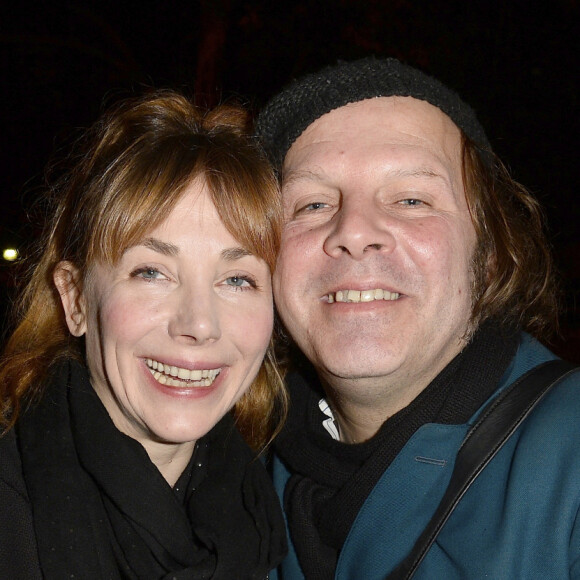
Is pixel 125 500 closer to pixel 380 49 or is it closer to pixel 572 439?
pixel 572 439

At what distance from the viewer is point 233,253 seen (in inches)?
89.2

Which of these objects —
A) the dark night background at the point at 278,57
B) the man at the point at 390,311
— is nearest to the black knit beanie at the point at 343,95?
the man at the point at 390,311

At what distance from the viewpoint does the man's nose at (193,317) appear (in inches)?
84.7

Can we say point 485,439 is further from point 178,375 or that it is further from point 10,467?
point 10,467

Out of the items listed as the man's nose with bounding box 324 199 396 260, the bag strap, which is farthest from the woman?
the bag strap

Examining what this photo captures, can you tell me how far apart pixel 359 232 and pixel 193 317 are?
66 cm

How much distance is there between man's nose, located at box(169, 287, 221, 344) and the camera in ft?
7.06

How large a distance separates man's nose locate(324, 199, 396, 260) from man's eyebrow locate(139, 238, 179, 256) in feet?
1.86

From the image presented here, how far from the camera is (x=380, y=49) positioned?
26.0ft

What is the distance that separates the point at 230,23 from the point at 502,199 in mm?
6655

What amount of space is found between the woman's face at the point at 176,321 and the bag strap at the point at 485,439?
83cm

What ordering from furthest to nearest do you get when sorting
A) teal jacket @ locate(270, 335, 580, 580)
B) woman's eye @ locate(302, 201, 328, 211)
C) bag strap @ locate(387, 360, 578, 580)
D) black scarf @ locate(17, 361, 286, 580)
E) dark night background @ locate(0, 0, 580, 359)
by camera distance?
dark night background @ locate(0, 0, 580, 359)
woman's eye @ locate(302, 201, 328, 211)
black scarf @ locate(17, 361, 286, 580)
bag strap @ locate(387, 360, 578, 580)
teal jacket @ locate(270, 335, 580, 580)

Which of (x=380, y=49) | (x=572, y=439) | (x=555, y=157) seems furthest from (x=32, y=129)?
(x=572, y=439)

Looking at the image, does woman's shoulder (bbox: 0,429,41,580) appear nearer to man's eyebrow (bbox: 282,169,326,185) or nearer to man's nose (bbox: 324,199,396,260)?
man's nose (bbox: 324,199,396,260)
